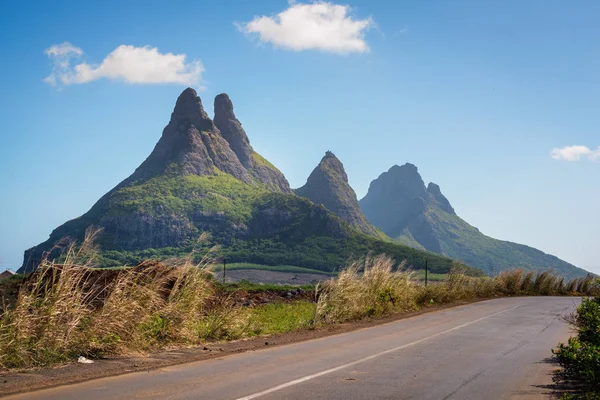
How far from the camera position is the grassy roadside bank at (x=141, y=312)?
10.7m

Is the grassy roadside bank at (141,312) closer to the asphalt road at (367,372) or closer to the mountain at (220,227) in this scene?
the asphalt road at (367,372)

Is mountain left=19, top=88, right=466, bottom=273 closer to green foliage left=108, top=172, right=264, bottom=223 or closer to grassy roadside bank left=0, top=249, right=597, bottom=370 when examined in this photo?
green foliage left=108, top=172, right=264, bottom=223

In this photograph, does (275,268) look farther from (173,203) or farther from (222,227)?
(173,203)

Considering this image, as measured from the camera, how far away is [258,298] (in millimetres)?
28516

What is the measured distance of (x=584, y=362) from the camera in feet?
26.5

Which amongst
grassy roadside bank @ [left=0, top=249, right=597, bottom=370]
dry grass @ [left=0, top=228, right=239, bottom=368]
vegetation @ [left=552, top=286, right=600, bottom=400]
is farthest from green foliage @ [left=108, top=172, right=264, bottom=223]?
vegetation @ [left=552, top=286, right=600, bottom=400]

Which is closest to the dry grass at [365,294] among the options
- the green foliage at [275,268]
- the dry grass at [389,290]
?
the dry grass at [389,290]

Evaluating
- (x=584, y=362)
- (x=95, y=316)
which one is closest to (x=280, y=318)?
(x=95, y=316)

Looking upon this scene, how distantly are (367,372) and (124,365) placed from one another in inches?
178

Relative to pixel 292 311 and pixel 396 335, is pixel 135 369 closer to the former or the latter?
pixel 396 335

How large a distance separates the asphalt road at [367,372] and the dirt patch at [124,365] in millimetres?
381

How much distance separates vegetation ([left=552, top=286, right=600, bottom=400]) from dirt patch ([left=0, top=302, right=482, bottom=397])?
22.1 feet

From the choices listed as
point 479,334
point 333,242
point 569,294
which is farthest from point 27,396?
point 333,242

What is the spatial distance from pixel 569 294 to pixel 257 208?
159 metres
